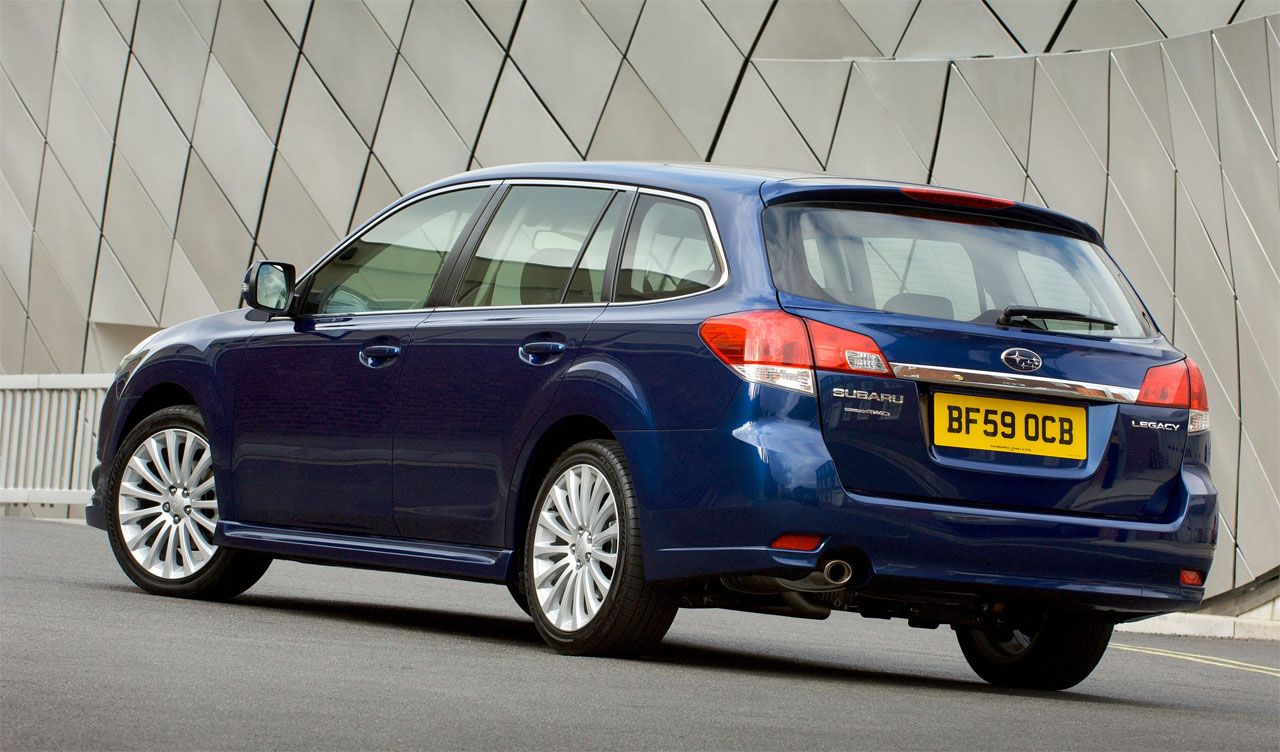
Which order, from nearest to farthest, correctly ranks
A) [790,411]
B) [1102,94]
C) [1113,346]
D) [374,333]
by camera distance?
1. [790,411]
2. [1113,346]
3. [374,333]
4. [1102,94]

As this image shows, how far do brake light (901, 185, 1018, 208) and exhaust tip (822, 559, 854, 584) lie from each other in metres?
1.33

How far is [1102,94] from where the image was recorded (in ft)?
61.4

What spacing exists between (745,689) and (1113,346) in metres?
1.72

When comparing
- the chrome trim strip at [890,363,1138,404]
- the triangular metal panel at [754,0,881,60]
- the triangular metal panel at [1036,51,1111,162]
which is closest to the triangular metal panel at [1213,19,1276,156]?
the triangular metal panel at [1036,51,1111,162]

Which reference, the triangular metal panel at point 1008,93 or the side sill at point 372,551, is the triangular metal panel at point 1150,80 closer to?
the triangular metal panel at point 1008,93

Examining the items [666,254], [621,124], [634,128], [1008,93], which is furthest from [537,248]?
[621,124]

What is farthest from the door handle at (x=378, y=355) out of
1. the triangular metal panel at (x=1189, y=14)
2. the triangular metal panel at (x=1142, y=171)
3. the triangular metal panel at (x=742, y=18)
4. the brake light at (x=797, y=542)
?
the triangular metal panel at (x=742, y=18)

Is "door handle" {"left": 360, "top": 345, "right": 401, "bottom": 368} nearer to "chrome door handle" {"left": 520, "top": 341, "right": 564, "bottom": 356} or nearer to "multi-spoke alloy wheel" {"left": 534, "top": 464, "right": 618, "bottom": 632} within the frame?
"chrome door handle" {"left": 520, "top": 341, "right": 564, "bottom": 356}

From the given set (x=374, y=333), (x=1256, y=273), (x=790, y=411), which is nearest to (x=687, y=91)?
(x=1256, y=273)

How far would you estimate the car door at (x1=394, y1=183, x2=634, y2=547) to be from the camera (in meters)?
6.83

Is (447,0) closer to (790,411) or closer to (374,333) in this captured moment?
(374,333)

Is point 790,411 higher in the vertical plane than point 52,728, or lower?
higher

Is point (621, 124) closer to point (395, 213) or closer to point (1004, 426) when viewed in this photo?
point (395, 213)

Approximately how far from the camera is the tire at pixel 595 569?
636cm
